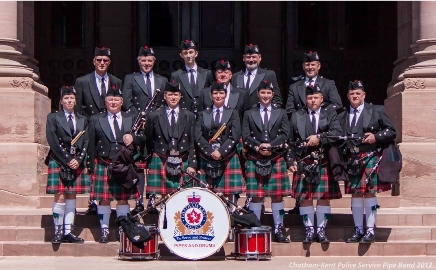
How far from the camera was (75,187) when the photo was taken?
35.5 ft

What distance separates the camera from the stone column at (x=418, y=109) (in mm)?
12453

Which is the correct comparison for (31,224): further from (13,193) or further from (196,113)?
(196,113)

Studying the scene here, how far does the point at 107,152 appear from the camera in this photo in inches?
424

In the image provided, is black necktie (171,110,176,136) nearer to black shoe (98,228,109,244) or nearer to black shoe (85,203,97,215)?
black shoe (98,228,109,244)

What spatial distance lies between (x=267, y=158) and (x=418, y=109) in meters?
2.90

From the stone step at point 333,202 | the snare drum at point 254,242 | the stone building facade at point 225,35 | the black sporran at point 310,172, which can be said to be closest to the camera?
the snare drum at point 254,242

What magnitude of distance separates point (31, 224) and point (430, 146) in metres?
4.91

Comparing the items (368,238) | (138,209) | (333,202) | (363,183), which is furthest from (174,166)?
(333,202)

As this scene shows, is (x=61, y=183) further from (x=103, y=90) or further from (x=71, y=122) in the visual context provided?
(x=103, y=90)

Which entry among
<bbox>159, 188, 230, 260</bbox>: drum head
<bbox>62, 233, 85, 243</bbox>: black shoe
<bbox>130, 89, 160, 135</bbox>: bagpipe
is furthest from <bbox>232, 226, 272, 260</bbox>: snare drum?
<bbox>62, 233, 85, 243</bbox>: black shoe

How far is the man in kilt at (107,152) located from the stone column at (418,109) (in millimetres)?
3684

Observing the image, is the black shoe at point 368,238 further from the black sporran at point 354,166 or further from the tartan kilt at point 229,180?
the tartan kilt at point 229,180

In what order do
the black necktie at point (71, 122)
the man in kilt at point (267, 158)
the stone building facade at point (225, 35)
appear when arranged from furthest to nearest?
1. the stone building facade at point (225, 35)
2. the black necktie at point (71, 122)
3. the man in kilt at point (267, 158)

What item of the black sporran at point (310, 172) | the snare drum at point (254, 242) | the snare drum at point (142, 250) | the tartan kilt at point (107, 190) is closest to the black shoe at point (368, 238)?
the black sporran at point (310, 172)
